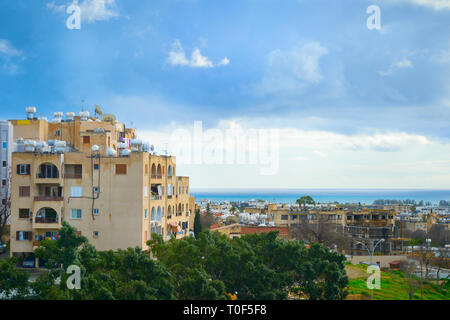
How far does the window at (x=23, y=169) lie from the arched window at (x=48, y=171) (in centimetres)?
98

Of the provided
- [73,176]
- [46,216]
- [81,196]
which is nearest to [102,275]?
[81,196]

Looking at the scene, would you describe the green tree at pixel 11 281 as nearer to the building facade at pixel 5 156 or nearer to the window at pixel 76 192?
the window at pixel 76 192

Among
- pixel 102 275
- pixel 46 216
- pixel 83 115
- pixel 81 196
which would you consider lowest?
pixel 102 275

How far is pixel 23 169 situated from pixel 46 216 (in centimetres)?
452

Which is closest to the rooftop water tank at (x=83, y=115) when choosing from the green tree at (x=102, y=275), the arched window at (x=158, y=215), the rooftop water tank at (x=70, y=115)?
the rooftop water tank at (x=70, y=115)

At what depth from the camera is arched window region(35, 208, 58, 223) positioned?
38.2 m

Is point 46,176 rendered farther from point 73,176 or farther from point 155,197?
point 155,197

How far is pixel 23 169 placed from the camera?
3875cm

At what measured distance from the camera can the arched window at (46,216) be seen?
38156 millimetres

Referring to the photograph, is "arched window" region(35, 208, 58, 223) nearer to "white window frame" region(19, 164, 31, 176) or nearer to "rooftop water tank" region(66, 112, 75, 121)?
"white window frame" region(19, 164, 31, 176)

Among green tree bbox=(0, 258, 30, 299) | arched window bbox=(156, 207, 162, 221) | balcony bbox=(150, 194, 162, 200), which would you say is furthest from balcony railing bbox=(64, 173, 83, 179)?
green tree bbox=(0, 258, 30, 299)

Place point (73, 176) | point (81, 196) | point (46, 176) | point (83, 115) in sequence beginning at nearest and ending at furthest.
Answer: point (81, 196), point (46, 176), point (73, 176), point (83, 115)
